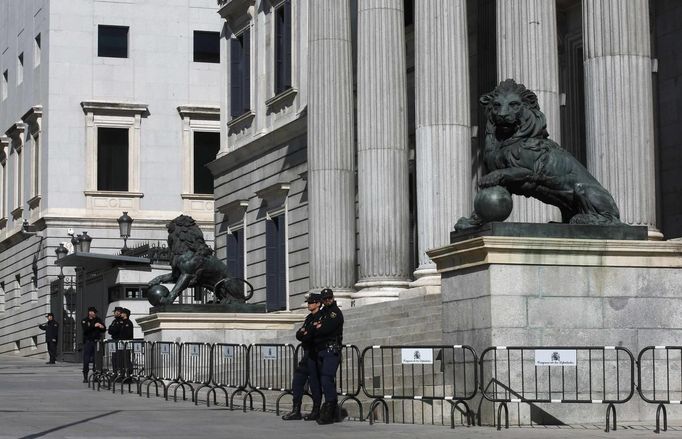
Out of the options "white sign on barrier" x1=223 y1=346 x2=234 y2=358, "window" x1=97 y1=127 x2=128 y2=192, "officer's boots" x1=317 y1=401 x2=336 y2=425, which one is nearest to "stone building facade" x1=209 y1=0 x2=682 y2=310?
"white sign on barrier" x1=223 y1=346 x2=234 y2=358

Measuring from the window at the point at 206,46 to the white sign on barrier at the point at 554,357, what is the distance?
50.0 m

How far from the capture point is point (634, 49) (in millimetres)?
28734

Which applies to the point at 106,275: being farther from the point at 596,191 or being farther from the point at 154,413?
the point at 596,191

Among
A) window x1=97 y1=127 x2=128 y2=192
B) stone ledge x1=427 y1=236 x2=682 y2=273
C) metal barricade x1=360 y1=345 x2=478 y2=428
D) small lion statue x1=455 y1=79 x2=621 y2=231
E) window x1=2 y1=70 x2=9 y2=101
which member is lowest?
metal barricade x1=360 y1=345 x2=478 y2=428

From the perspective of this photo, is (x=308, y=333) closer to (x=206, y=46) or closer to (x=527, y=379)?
(x=527, y=379)

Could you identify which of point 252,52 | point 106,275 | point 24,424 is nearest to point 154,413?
point 24,424

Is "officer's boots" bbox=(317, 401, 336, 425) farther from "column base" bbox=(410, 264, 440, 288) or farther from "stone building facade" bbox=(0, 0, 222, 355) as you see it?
"stone building facade" bbox=(0, 0, 222, 355)

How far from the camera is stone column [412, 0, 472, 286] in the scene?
31.7 metres

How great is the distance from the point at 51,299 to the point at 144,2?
13252mm

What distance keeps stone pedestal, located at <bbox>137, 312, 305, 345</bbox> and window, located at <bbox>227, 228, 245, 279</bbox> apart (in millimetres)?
14158

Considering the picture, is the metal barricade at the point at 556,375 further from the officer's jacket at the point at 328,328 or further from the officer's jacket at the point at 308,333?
the officer's jacket at the point at 308,333

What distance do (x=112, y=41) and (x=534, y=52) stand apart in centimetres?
3924

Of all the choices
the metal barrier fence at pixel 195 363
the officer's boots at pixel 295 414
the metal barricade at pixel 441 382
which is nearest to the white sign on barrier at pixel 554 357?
the metal barricade at pixel 441 382

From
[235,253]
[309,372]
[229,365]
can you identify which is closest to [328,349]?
[309,372]
